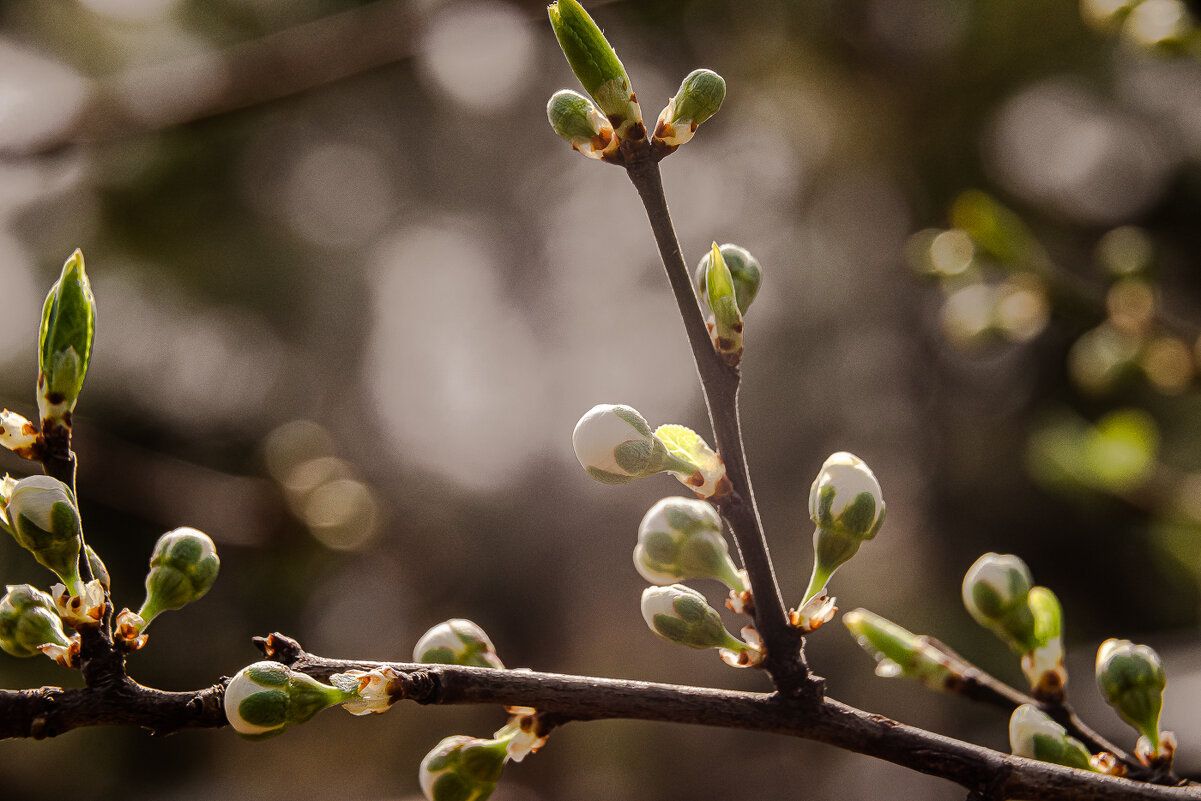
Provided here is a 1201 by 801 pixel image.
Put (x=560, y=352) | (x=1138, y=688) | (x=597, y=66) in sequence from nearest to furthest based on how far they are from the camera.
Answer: (x=597, y=66) → (x=1138, y=688) → (x=560, y=352)

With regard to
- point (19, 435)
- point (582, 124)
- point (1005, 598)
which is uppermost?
point (582, 124)

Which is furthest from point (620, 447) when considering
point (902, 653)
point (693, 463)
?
point (902, 653)

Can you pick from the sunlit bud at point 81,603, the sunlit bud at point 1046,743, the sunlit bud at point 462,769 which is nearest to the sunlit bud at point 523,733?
the sunlit bud at point 462,769

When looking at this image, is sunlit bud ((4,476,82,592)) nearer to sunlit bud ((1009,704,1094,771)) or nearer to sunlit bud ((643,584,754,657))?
sunlit bud ((643,584,754,657))

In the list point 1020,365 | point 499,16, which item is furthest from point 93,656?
point 1020,365

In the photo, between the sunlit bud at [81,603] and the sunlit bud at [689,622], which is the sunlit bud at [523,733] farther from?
the sunlit bud at [81,603]

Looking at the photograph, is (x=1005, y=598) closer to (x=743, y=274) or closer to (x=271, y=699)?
(x=743, y=274)

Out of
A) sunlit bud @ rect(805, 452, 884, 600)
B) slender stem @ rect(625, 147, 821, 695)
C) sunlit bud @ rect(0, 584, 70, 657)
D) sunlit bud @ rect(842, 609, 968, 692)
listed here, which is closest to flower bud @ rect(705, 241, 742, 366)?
slender stem @ rect(625, 147, 821, 695)

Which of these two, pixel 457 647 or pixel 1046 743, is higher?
pixel 457 647
